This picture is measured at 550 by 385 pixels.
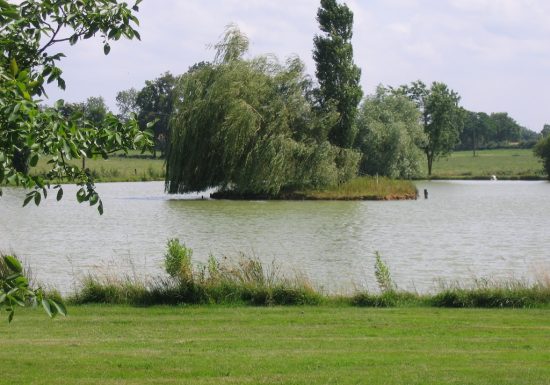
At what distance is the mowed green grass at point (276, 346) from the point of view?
6812mm

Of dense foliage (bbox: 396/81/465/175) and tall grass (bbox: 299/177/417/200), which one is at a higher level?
dense foliage (bbox: 396/81/465/175)

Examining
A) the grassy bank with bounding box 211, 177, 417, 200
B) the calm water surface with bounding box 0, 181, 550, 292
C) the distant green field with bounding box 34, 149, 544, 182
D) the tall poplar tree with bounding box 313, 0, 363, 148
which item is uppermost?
the tall poplar tree with bounding box 313, 0, 363, 148

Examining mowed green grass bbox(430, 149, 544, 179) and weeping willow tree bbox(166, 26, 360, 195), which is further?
mowed green grass bbox(430, 149, 544, 179)

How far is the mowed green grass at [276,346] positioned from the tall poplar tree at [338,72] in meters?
33.9

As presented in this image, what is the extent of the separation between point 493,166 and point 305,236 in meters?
71.1

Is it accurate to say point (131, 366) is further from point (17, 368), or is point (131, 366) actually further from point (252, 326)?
point (252, 326)

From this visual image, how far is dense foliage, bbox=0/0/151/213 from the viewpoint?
4020 millimetres

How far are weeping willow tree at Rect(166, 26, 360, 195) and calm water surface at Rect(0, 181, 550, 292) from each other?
1.68 metres

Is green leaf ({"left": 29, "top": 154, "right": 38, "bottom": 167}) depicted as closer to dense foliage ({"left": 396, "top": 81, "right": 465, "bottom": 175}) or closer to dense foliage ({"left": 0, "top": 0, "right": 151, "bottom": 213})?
dense foliage ({"left": 0, "top": 0, "right": 151, "bottom": 213})

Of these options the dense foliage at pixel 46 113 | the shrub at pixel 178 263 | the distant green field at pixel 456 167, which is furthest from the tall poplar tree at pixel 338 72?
the dense foliage at pixel 46 113

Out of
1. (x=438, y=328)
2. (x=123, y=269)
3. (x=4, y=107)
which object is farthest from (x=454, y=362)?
(x=123, y=269)

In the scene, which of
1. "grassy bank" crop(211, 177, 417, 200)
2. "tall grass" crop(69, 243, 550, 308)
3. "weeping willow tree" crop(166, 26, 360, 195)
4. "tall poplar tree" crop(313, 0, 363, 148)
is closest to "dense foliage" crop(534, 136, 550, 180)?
"grassy bank" crop(211, 177, 417, 200)

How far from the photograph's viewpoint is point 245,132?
39875 mm

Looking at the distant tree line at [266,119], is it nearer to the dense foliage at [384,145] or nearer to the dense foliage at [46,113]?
the dense foliage at [384,145]
